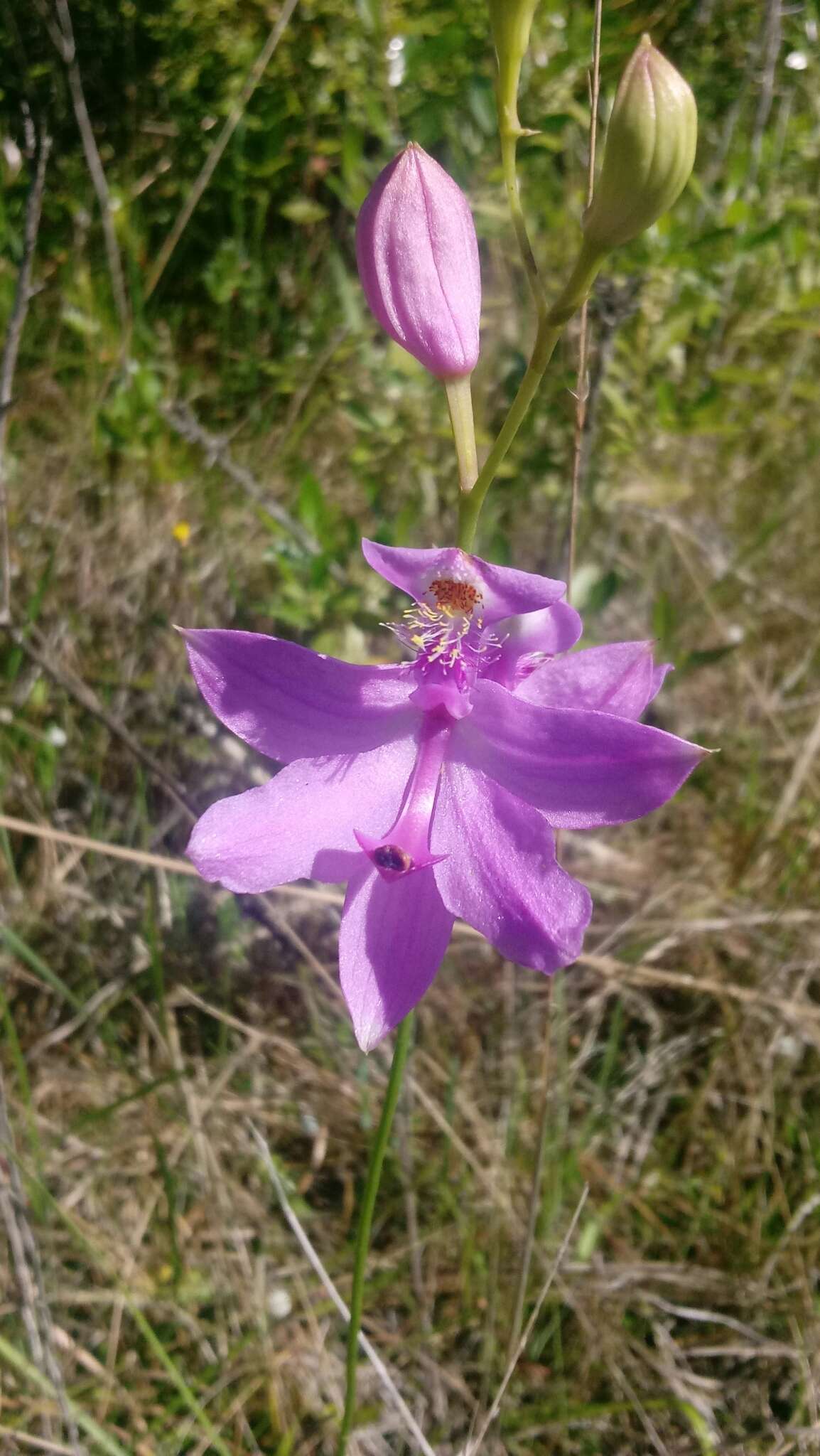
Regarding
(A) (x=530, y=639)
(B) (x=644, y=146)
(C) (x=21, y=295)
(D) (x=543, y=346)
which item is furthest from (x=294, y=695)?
(C) (x=21, y=295)

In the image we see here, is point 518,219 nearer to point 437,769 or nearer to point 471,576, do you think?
point 471,576

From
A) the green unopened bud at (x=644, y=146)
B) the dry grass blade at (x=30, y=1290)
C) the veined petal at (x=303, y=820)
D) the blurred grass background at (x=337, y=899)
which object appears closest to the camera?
the green unopened bud at (x=644, y=146)

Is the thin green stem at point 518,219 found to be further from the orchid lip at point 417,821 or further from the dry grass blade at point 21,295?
the dry grass blade at point 21,295

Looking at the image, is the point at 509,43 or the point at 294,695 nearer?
the point at 509,43

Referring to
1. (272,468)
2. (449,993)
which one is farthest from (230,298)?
(449,993)

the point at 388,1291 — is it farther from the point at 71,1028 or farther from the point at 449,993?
the point at 71,1028

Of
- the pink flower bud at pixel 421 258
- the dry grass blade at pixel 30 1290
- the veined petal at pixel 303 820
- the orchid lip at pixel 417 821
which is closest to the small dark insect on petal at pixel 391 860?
the orchid lip at pixel 417 821
